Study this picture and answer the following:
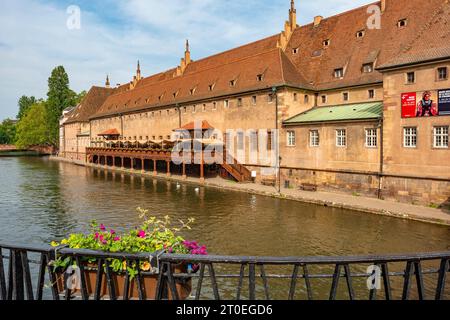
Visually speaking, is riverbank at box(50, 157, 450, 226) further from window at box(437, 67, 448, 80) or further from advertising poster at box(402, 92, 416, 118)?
window at box(437, 67, 448, 80)

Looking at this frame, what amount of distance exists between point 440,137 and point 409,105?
7.97 ft

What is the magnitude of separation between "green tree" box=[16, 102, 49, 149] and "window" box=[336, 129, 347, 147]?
7584 centimetres

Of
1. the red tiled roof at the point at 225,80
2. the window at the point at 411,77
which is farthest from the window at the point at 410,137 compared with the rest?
the red tiled roof at the point at 225,80

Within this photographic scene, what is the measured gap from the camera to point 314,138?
26.2 m

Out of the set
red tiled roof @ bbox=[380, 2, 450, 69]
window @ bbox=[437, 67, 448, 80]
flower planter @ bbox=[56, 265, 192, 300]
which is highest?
red tiled roof @ bbox=[380, 2, 450, 69]

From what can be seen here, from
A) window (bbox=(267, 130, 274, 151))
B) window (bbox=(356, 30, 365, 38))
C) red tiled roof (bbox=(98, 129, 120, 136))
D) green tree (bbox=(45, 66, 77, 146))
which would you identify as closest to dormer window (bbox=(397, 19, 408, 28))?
window (bbox=(356, 30, 365, 38))

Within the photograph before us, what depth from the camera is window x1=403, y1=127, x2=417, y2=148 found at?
2002 cm

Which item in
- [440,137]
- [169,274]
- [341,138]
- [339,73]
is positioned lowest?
[169,274]

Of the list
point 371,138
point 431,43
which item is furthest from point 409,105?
point 431,43

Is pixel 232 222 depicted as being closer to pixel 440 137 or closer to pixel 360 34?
pixel 440 137

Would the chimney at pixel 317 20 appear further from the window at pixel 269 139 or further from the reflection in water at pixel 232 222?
the reflection in water at pixel 232 222

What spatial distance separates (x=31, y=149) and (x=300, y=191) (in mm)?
98356

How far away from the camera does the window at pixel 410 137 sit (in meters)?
20.0
